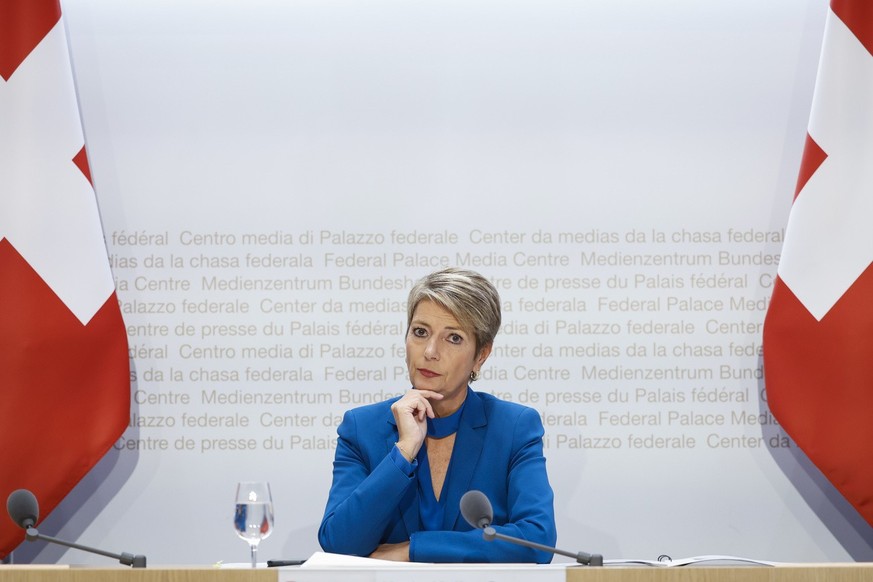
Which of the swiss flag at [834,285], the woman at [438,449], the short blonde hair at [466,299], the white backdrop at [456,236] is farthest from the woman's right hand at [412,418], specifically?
the swiss flag at [834,285]

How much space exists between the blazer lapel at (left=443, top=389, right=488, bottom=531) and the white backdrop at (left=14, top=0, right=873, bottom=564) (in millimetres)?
745

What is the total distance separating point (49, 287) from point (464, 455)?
174cm

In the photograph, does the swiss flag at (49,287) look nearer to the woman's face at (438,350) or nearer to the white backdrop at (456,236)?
the white backdrop at (456,236)

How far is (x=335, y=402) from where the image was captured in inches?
151

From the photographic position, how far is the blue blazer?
257cm

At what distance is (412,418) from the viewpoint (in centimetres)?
287

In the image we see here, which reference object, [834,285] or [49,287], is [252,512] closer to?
[49,287]

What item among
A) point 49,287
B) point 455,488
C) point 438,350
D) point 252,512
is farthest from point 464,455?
point 49,287

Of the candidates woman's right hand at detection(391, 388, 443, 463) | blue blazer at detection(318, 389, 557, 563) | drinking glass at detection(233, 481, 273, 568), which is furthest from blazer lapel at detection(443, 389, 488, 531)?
drinking glass at detection(233, 481, 273, 568)

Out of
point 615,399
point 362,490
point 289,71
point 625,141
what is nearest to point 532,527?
point 362,490

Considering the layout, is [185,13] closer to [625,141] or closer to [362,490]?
[625,141]

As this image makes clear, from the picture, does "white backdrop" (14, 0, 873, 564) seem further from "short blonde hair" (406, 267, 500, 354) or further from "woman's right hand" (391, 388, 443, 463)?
"woman's right hand" (391, 388, 443, 463)

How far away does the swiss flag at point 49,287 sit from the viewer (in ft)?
11.4

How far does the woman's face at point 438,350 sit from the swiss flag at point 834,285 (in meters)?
1.32
